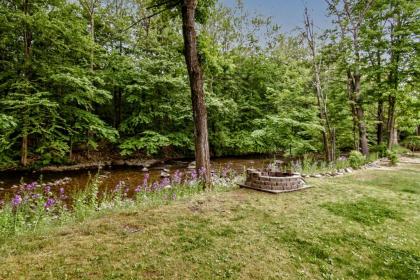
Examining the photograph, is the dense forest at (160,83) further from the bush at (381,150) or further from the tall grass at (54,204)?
the tall grass at (54,204)

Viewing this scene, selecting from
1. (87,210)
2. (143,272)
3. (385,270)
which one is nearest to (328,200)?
(385,270)

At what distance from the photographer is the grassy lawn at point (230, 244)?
208cm

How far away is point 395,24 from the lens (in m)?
10.8

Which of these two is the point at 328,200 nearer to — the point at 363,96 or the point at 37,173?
the point at 363,96

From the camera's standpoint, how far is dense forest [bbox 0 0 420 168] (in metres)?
8.96

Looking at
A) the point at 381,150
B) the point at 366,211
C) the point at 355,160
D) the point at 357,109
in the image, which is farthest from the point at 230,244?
the point at 381,150

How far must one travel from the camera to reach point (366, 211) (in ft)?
12.3

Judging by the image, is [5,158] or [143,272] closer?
[143,272]

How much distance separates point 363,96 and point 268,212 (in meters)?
10.0

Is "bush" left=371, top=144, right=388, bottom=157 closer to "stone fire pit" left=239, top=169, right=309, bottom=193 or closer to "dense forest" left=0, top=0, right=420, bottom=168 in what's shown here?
"dense forest" left=0, top=0, right=420, bottom=168

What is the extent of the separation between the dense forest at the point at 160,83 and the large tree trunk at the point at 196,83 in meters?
0.41

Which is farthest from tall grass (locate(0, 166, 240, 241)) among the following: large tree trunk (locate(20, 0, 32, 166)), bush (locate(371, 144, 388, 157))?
bush (locate(371, 144, 388, 157))

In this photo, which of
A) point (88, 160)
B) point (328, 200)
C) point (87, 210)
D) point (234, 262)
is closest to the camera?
point (234, 262)

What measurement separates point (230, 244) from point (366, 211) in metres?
2.46
